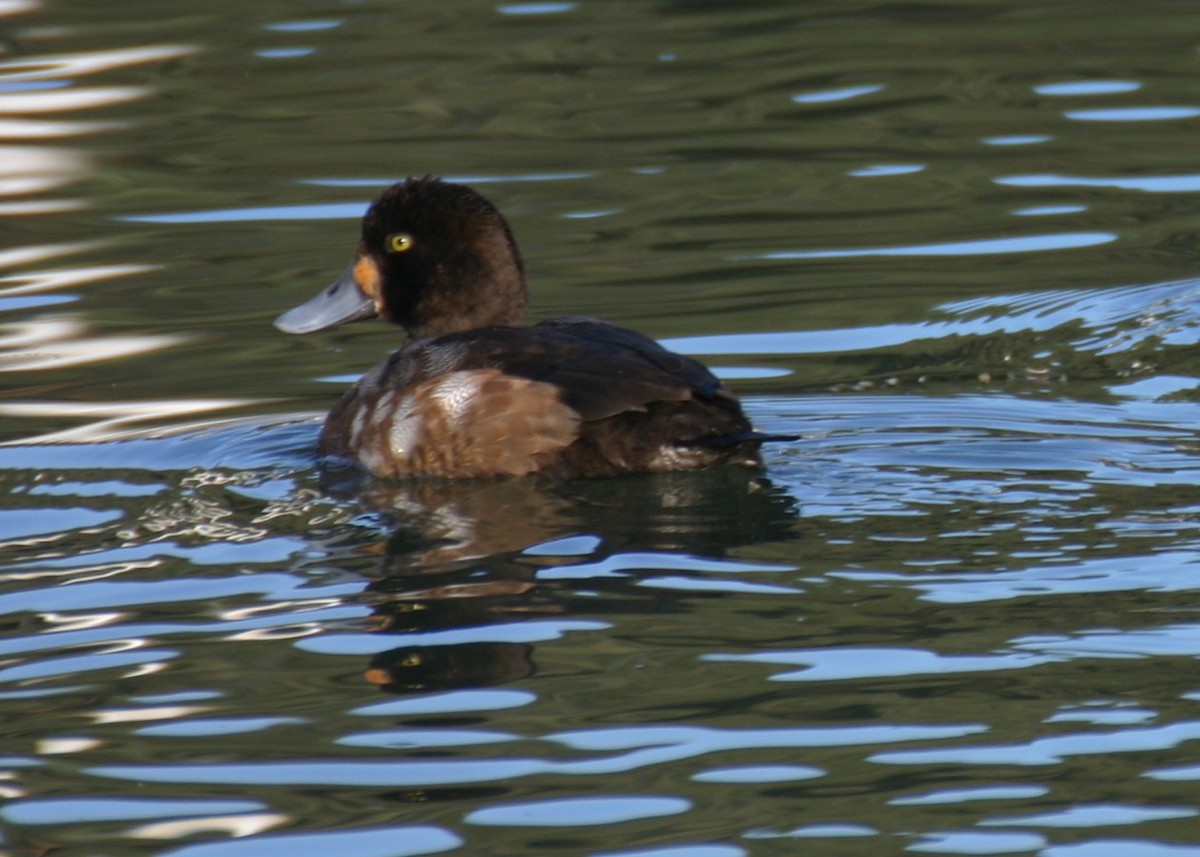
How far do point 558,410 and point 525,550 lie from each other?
660mm

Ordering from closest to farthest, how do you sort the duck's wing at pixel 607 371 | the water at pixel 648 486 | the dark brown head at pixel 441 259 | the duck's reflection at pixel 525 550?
the water at pixel 648 486
the duck's reflection at pixel 525 550
the duck's wing at pixel 607 371
the dark brown head at pixel 441 259

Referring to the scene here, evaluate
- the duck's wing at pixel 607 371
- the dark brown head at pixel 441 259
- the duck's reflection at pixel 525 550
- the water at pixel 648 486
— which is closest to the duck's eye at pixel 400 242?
the dark brown head at pixel 441 259

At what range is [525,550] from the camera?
563 centimetres

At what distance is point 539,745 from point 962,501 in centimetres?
196

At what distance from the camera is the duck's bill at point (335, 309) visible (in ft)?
24.8

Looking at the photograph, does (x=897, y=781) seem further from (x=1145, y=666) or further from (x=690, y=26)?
(x=690, y=26)

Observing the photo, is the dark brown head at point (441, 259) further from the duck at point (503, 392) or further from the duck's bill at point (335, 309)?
the duck's bill at point (335, 309)

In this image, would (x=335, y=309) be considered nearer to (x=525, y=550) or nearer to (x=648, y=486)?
(x=648, y=486)

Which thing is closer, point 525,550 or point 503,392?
point 525,550

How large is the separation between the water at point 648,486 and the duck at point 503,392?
0.39 ft

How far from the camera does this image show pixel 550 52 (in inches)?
524

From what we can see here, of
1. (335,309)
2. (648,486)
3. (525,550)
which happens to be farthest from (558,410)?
(335,309)

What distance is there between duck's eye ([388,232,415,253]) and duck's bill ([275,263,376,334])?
0.89 ft

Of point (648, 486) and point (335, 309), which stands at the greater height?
point (335, 309)
